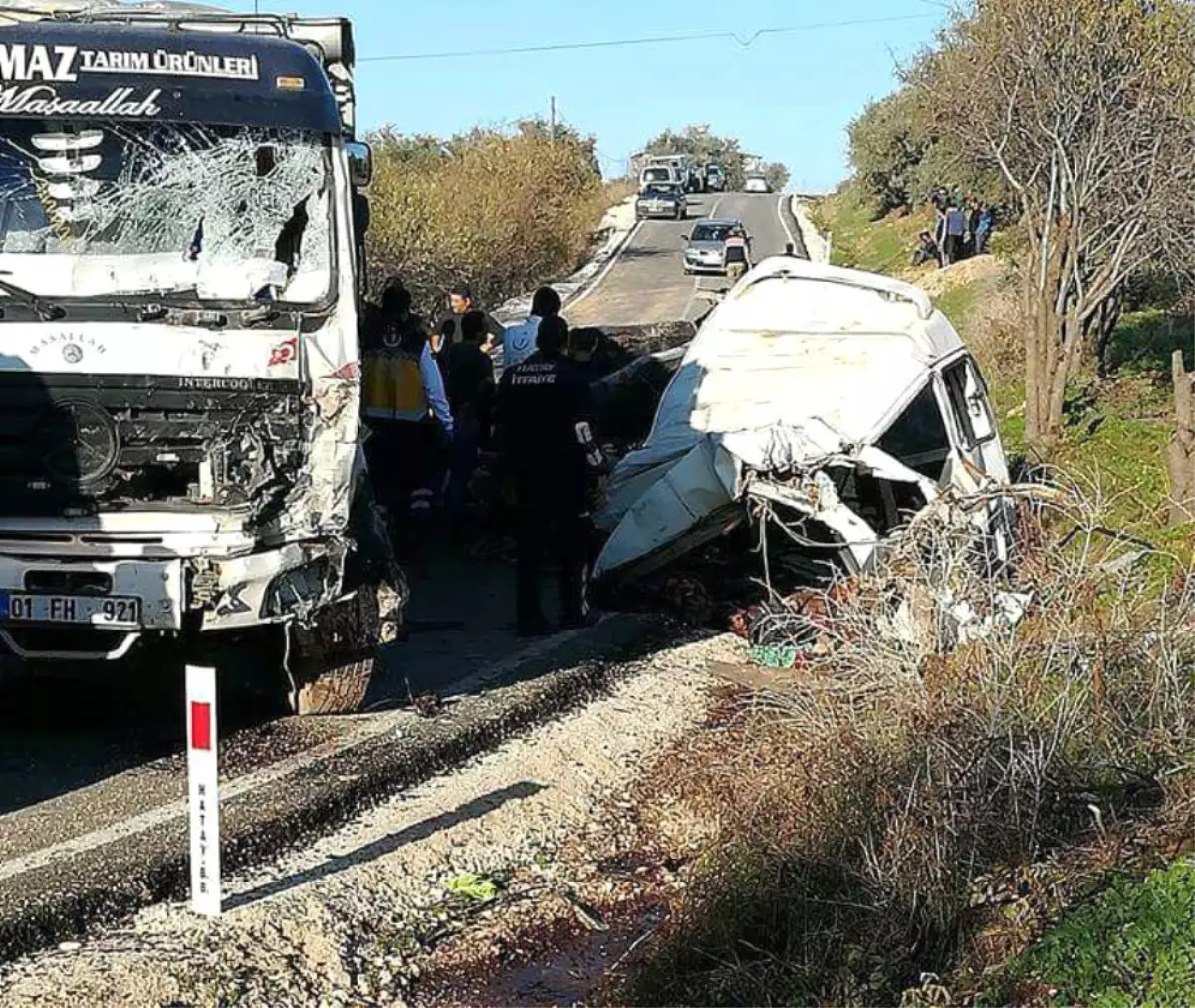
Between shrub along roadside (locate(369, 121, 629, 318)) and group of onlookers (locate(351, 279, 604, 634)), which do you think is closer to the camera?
group of onlookers (locate(351, 279, 604, 634))

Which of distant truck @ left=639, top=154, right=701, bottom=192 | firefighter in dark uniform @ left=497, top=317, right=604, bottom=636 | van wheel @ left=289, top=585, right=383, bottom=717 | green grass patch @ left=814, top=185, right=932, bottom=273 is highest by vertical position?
distant truck @ left=639, top=154, right=701, bottom=192

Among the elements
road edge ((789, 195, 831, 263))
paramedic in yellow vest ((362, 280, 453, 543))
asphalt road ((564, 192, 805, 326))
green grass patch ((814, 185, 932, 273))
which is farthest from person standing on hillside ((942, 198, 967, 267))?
paramedic in yellow vest ((362, 280, 453, 543))

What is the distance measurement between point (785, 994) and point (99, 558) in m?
3.34

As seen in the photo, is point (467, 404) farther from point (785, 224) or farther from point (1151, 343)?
point (785, 224)

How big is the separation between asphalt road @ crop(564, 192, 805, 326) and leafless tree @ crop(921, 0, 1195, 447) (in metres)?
12.1

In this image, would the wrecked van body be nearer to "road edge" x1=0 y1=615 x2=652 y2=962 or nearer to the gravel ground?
"road edge" x1=0 y1=615 x2=652 y2=962

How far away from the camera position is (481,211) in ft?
123

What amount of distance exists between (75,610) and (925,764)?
3.35 m

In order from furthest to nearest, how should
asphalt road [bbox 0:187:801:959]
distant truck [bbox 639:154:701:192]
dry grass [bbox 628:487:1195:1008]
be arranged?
distant truck [bbox 639:154:701:192] < asphalt road [bbox 0:187:801:959] < dry grass [bbox 628:487:1195:1008]

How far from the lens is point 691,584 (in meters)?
10.3

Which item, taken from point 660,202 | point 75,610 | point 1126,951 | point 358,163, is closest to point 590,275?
point 660,202

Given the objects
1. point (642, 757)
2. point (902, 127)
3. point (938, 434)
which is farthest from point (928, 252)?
point (642, 757)

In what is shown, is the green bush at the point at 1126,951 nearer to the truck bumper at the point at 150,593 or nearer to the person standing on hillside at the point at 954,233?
the truck bumper at the point at 150,593

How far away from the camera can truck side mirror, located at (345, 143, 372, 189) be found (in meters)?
7.42
